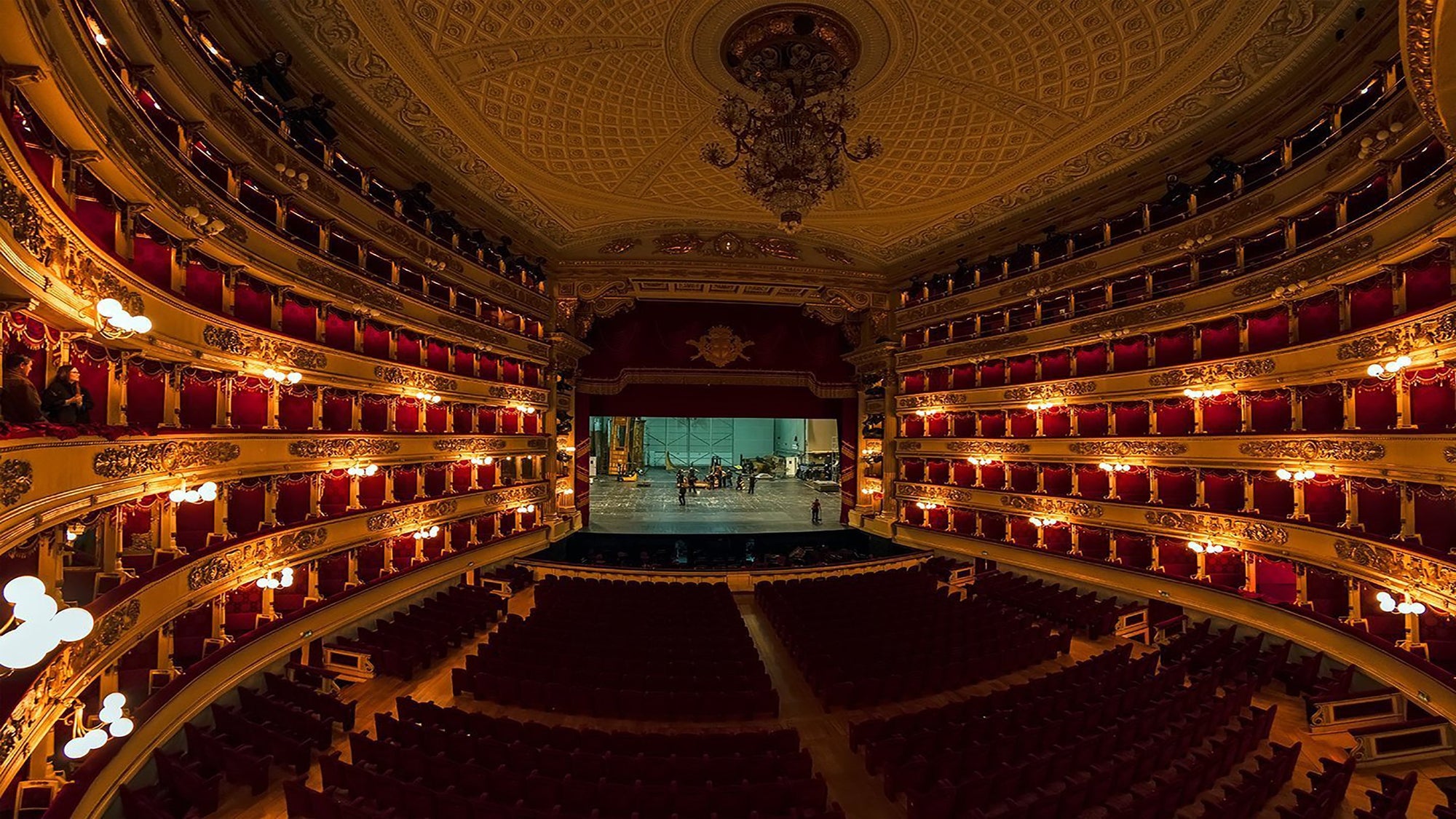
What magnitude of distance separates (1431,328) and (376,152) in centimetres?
2101

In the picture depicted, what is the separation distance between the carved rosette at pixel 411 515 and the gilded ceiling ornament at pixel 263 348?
3.76m

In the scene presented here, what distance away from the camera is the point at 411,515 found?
49.4 ft

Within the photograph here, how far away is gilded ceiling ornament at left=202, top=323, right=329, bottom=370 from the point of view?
9.51 m

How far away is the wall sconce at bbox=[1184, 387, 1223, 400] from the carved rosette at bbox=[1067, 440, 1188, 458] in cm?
128

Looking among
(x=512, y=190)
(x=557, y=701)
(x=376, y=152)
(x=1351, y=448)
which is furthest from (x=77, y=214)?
(x=1351, y=448)

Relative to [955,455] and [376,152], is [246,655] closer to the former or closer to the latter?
[376,152]

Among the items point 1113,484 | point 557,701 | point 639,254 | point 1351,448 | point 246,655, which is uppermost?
point 639,254

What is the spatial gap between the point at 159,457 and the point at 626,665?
785cm

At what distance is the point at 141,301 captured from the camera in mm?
7695

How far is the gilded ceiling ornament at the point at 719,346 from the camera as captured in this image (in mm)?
24250

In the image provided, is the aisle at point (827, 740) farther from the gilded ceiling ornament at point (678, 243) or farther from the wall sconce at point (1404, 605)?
the gilded ceiling ornament at point (678, 243)

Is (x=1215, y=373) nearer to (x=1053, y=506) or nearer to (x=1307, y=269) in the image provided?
(x=1307, y=269)

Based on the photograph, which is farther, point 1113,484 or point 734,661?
point 1113,484

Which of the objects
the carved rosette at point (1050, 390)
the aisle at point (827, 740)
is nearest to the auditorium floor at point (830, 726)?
the aisle at point (827, 740)
